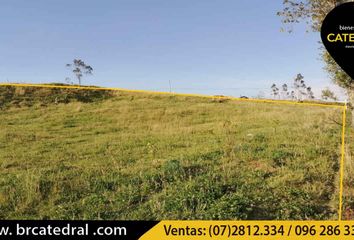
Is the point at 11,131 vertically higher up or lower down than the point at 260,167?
higher up

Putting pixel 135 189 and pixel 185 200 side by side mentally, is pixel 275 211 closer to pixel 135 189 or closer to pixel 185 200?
pixel 185 200

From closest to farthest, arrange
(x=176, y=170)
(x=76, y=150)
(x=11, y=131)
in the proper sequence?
(x=176, y=170)
(x=76, y=150)
(x=11, y=131)

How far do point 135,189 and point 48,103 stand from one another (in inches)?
1054

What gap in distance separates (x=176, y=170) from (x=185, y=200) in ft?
8.28

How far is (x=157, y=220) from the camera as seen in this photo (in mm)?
9039

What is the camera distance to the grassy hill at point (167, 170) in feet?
31.5

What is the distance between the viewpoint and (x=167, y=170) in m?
12.2

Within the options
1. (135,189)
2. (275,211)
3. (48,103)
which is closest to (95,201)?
(135,189)

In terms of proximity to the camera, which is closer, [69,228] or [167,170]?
[69,228]

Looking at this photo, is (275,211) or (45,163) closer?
(275,211)

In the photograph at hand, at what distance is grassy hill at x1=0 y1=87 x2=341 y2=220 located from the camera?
31.5 ft

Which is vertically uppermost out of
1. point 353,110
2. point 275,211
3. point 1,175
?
point 353,110

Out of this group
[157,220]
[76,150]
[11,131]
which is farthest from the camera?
[11,131]

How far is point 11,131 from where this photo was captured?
22.6 meters
